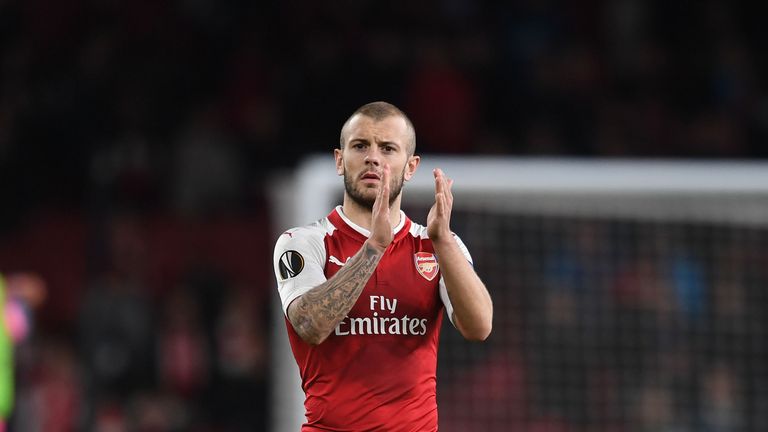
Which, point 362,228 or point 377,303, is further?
point 362,228

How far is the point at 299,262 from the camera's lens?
144 inches

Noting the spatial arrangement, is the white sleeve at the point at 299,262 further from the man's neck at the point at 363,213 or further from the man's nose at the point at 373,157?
the man's nose at the point at 373,157

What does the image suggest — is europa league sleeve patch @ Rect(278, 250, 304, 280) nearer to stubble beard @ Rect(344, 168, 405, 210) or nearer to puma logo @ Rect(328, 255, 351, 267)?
puma logo @ Rect(328, 255, 351, 267)

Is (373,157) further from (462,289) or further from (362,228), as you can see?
(462,289)

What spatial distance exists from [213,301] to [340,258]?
7491 mm

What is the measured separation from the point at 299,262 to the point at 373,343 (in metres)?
0.31

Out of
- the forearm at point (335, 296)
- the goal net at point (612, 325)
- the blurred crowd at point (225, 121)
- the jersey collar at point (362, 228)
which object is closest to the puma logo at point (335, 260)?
the jersey collar at point (362, 228)

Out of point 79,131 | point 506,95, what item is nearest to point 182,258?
point 79,131

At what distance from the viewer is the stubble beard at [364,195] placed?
366cm

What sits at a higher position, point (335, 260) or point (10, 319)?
point (10, 319)

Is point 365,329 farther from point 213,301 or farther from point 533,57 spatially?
point 533,57

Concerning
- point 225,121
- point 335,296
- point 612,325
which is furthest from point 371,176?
point 225,121

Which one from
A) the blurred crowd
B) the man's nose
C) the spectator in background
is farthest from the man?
the blurred crowd

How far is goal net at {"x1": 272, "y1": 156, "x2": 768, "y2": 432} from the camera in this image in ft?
25.8
